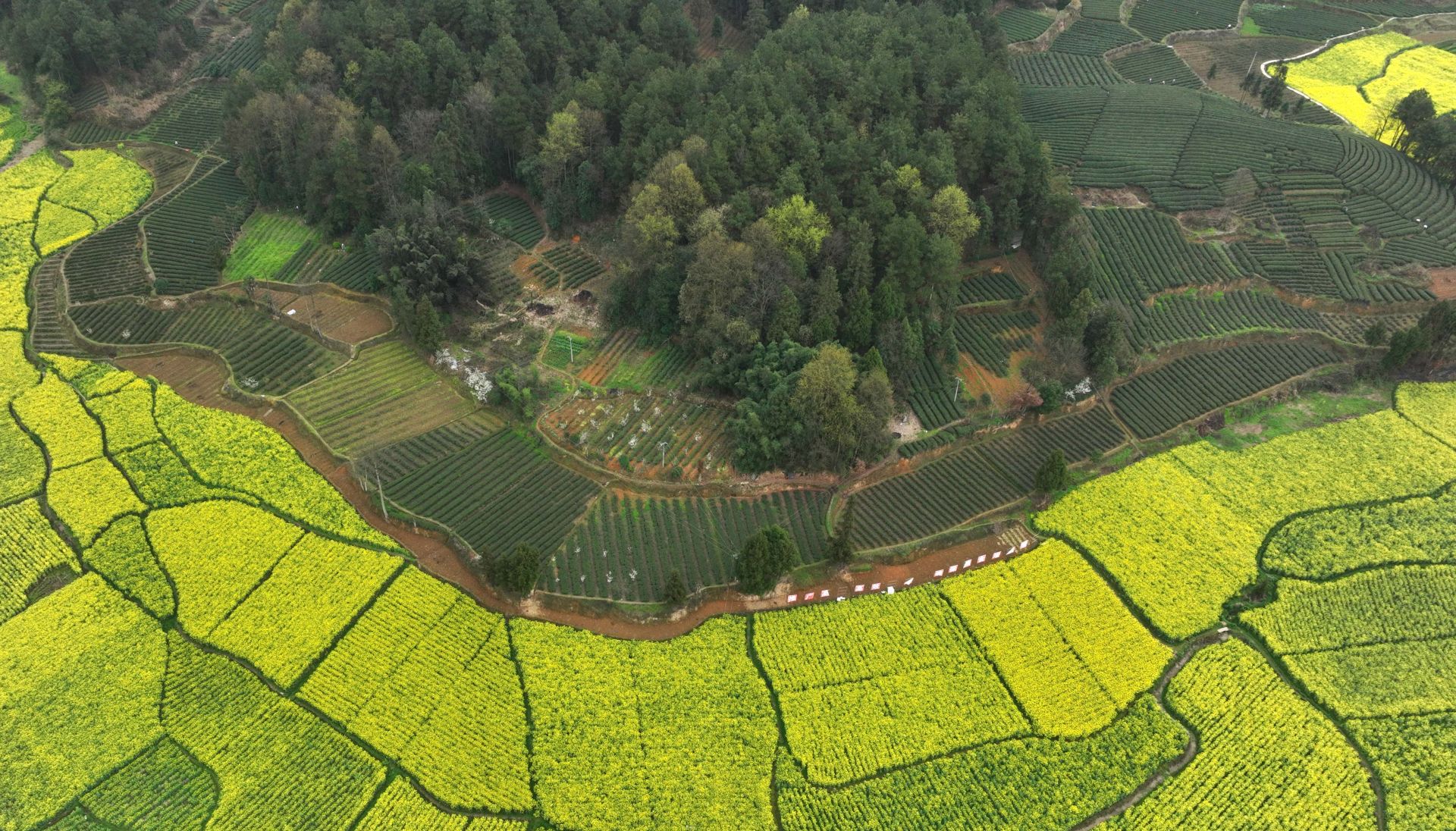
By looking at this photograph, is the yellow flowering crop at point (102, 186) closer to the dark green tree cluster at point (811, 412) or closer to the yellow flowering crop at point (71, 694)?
the yellow flowering crop at point (71, 694)

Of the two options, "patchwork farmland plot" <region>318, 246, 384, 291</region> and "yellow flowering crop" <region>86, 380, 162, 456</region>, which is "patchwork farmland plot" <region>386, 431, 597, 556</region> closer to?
"yellow flowering crop" <region>86, 380, 162, 456</region>

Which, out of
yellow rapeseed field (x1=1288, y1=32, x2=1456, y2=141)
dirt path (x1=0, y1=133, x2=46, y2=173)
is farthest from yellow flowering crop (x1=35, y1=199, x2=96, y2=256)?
yellow rapeseed field (x1=1288, y1=32, x2=1456, y2=141)

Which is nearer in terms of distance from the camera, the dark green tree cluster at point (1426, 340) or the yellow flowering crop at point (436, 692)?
the yellow flowering crop at point (436, 692)

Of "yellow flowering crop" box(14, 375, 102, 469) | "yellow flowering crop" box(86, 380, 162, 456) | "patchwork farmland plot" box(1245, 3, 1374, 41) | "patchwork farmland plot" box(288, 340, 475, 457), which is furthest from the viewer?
"patchwork farmland plot" box(1245, 3, 1374, 41)

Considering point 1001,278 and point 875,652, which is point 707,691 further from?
point 1001,278

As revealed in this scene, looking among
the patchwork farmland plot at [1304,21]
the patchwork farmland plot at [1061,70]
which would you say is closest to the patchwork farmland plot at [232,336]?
Answer: the patchwork farmland plot at [1061,70]

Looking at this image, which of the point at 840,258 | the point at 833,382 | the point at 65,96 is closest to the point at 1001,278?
the point at 840,258
